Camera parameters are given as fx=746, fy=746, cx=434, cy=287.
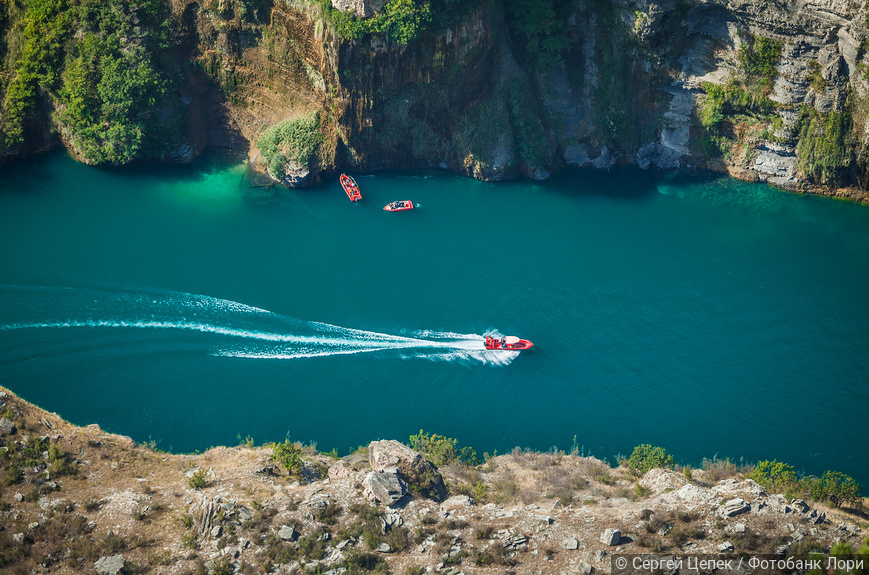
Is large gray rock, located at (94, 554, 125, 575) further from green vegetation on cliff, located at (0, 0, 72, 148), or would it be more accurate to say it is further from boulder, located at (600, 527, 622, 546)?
green vegetation on cliff, located at (0, 0, 72, 148)

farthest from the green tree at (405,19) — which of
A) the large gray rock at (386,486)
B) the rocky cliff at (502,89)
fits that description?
the large gray rock at (386,486)

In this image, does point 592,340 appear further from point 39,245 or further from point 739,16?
point 39,245

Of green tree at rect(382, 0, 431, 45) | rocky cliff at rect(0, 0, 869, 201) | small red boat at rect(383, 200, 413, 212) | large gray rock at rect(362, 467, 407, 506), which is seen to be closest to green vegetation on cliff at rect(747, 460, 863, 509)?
large gray rock at rect(362, 467, 407, 506)

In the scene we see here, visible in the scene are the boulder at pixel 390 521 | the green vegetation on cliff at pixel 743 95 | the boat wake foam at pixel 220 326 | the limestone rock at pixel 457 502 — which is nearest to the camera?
the boulder at pixel 390 521

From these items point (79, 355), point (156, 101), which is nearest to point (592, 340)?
point (79, 355)

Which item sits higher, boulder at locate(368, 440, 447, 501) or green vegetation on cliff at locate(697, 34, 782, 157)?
green vegetation on cliff at locate(697, 34, 782, 157)

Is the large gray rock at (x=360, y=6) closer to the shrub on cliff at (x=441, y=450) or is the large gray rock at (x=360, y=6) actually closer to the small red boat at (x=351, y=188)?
the small red boat at (x=351, y=188)
